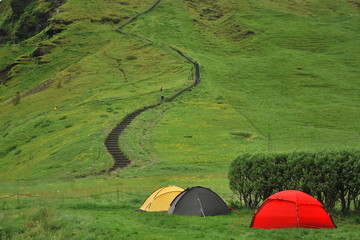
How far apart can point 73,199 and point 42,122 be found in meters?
43.3

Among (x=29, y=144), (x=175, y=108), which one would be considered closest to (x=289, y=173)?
(x=29, y=144)

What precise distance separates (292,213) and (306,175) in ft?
10.2

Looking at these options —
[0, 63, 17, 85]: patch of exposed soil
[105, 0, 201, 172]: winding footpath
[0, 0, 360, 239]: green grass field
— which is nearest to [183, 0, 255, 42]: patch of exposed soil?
[0, 0, 360, 239]: green grass field

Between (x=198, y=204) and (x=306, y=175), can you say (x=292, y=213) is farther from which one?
(x=198, y=204)

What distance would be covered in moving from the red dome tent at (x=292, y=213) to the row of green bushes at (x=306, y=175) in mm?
1995

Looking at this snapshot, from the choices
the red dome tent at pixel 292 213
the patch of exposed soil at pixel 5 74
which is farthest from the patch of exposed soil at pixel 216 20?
the red dome tent at pixel 292 213

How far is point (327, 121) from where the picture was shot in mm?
72375

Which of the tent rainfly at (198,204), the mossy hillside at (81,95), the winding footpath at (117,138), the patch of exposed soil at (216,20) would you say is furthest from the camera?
the patch of exposed soil at (216,20)

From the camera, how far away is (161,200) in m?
27.6

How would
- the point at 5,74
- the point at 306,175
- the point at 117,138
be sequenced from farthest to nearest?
the point at 5,74 → the point at 117,138 → the point at 306,175

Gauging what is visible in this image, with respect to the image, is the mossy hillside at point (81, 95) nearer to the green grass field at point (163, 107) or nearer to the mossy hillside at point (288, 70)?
the green grass field at point (163, 107)

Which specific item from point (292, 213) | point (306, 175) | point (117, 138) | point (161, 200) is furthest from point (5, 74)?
point (292, 213)

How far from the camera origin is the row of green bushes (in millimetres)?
21922

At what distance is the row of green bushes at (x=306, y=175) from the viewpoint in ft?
71.9
